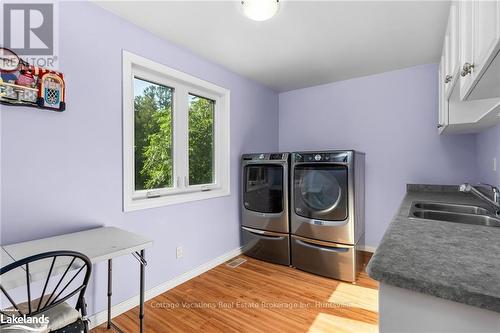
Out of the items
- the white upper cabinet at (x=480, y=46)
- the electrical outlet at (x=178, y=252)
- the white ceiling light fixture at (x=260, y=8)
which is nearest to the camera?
the white upper cabinet at (x=480, y=46)

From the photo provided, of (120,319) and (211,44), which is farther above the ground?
(211,44)

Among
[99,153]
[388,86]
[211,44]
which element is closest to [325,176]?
[388,86]

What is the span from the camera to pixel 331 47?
2396 mm

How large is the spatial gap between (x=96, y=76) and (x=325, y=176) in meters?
2.16

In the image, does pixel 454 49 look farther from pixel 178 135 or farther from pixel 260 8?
pixel 178 135

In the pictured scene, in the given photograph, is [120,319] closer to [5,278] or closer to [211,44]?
[5,278]

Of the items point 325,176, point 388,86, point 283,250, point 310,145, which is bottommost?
point 283,250

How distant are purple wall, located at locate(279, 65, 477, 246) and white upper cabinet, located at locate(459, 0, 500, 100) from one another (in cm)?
185

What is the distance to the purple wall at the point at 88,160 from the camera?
1.48 meters

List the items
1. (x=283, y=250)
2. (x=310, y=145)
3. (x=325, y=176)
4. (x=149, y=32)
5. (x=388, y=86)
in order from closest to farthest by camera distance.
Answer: (x=149, y=32) → (x=325, y=176) → (x=283, y=250) → (x=388, y=86) → (x=310, y=145)
